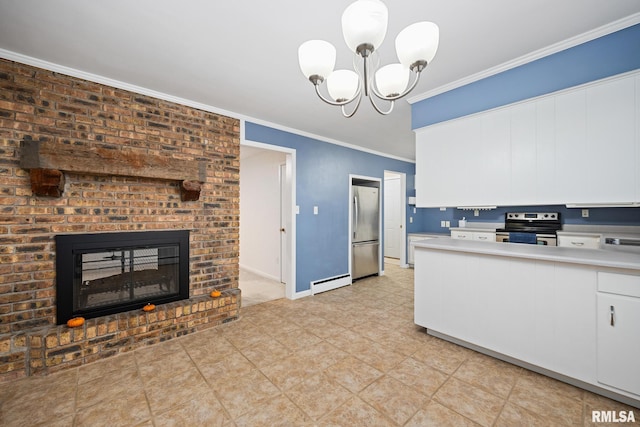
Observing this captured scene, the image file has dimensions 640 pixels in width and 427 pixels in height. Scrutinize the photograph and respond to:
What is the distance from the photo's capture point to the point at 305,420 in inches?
63.6

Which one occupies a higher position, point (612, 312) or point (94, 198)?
point (94, 198)

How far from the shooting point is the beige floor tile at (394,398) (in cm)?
166

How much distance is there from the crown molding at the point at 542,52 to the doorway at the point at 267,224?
2107mm

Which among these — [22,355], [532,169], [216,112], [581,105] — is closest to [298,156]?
[216,112]

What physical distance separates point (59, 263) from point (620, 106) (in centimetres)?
453

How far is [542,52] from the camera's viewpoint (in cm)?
211

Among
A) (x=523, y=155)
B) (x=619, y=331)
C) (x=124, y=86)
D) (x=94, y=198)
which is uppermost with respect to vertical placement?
(x=124, y=86)

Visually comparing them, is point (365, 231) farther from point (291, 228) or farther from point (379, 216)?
point (291, 228)

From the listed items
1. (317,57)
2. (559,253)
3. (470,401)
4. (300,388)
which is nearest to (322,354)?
(300,388)

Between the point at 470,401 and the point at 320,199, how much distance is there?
3095 mm

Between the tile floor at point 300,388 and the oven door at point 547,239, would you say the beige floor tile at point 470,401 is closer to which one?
the tile floor at point 300,388

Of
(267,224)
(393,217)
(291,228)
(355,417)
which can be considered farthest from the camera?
(393,217)

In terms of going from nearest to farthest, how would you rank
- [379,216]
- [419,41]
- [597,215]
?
[419,41], [597,215], [379,216]

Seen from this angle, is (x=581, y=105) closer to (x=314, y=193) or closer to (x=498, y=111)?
(x=498, y=111)
